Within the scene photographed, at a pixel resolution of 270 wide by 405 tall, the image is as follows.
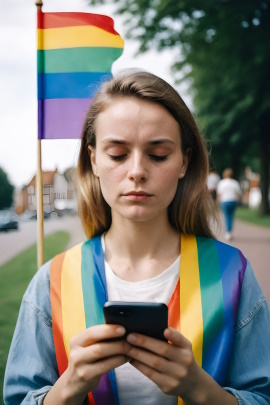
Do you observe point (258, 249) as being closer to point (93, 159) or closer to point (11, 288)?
point (11, 288)

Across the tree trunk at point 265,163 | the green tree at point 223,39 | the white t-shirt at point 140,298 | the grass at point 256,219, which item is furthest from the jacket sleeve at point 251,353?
the tree trunk at point 265,163

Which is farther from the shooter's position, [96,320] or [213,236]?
[213,236]

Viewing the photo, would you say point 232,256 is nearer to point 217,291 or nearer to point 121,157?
point 217,291

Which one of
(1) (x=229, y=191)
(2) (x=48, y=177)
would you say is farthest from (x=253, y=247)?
(2) (x=48, y=177)

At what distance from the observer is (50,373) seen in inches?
61.4

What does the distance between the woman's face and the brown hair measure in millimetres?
47

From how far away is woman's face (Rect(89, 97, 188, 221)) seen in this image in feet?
5.04

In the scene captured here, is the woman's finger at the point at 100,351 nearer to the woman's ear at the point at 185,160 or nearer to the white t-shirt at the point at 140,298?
the white t-shirt at the point at 140,298

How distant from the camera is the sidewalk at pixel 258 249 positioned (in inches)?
268

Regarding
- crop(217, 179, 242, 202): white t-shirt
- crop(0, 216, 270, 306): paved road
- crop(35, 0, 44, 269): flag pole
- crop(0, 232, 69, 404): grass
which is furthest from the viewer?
crop(217, 179, 242, 202): white t-shirt

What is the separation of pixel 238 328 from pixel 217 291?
4.9 inches

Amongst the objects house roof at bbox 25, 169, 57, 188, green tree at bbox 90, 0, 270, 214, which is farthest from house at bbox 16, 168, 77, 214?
green tree at bbox 90, 0, 270, 214

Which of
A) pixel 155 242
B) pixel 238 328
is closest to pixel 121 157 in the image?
pixel 155 242

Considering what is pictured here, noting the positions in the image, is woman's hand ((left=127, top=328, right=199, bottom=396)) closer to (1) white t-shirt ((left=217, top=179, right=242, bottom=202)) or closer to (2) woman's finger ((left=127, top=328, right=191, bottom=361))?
(2) woman's finger ((left=127, top=328, right=191, bottom=361))
